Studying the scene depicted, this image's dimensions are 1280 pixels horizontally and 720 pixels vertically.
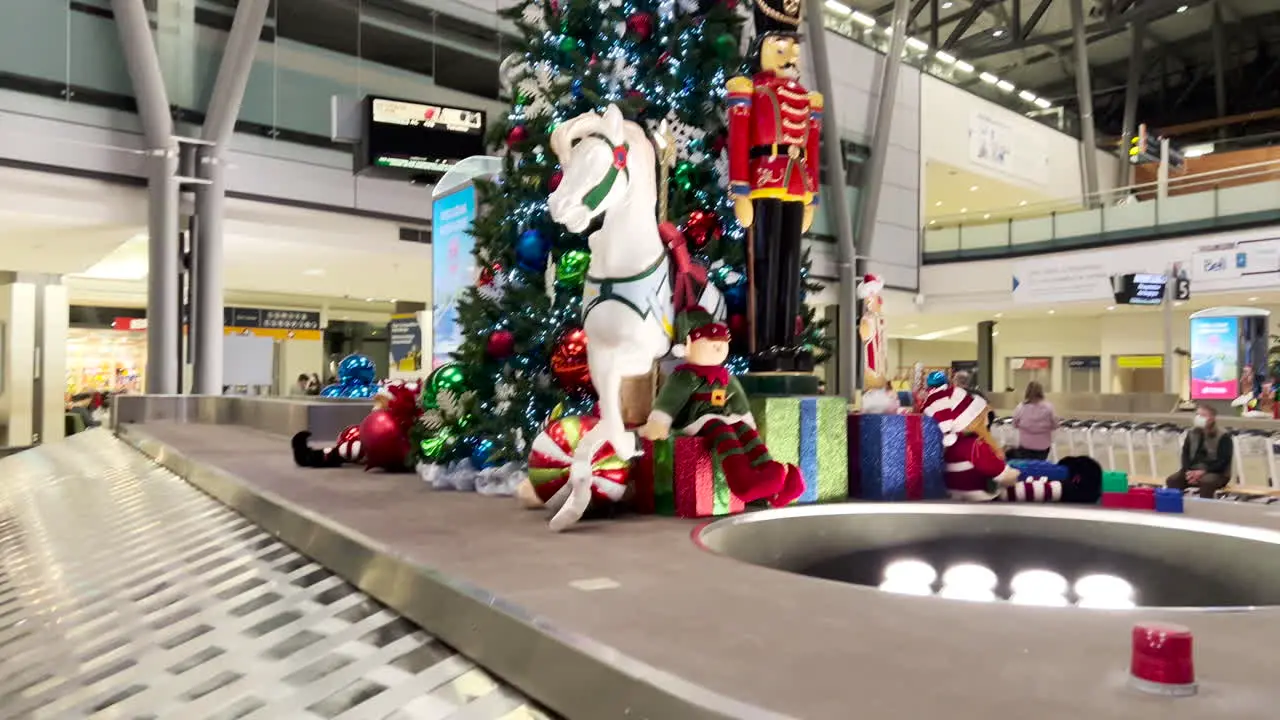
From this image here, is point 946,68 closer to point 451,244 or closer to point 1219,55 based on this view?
point 1219,55

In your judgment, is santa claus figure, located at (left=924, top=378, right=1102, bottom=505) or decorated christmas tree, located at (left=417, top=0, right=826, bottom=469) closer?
santa claus figure, located at (left=924, top=378, right=1102, bottom=505)

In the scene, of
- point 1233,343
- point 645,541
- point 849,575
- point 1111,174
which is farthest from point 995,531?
point 1111,174

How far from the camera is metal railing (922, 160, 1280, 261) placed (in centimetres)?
1542

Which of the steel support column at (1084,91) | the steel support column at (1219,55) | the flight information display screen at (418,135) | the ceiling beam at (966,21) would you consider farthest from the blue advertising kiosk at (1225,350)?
the steel support column at (1219,55)

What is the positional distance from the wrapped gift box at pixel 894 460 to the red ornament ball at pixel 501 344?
1.59 metres

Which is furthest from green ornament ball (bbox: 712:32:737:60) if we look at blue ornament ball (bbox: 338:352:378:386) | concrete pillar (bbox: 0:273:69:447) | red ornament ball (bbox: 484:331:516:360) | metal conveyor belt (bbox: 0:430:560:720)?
concrete pillar (bbox: 0:273:69:447)

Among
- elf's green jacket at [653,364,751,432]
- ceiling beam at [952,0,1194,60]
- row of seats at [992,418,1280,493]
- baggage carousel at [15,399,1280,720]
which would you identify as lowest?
row of seats at [992,418,1280,493]

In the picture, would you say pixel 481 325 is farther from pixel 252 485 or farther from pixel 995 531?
pixel 995 531

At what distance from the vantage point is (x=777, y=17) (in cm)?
414

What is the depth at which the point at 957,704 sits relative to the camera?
4.76 ft

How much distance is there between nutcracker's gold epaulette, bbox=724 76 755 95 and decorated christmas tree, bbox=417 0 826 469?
39cm

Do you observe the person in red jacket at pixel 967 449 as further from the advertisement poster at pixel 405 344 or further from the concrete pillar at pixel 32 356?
the concrete pillar at pixel 32 356

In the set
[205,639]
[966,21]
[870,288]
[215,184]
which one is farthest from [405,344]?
[966,21]

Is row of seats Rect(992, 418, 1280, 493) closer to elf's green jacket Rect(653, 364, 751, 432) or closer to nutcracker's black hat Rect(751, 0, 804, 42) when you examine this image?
nutcracker's black hat Rect(751, 0, 804, 42)
